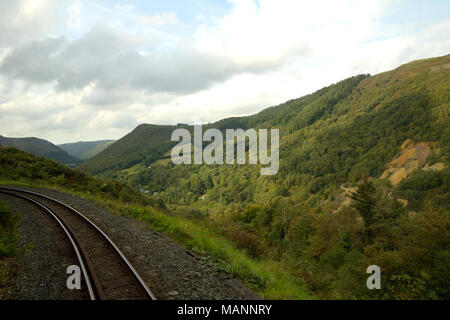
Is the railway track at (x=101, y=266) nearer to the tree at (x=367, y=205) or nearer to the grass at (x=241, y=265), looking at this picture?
the grass at (x=241, y=265)

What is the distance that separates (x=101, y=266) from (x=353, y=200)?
8125cm

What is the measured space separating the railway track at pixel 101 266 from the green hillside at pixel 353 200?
5.56 meters

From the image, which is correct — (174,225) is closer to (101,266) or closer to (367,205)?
(101,266)

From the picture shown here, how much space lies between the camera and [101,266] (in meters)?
7.48

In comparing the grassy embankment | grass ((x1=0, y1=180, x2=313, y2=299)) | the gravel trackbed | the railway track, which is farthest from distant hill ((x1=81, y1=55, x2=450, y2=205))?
the railway track

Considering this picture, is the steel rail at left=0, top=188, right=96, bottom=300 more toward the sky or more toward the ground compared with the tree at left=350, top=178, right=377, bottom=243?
more toward the sky

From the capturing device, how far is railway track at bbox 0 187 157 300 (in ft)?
19.8

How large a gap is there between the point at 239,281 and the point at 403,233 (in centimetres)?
3848

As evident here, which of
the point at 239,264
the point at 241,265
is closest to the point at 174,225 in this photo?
the point at 239,264

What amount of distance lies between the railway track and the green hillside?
556 centimetres

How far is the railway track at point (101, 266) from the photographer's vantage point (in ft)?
19.8

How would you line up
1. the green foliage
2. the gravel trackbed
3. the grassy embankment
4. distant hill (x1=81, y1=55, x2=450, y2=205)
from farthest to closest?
distant hill (x1=81, y1=55, x2=450, y2=205) → the green foliage → the grassy embankment → the gravel trackbed

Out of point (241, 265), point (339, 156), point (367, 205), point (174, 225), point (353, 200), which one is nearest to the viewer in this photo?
point (241, 265)

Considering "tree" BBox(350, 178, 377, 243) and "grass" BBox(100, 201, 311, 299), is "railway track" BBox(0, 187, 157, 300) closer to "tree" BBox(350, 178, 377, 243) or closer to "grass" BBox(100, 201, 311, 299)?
"grass" BBox(100, 201, 311, 299)
